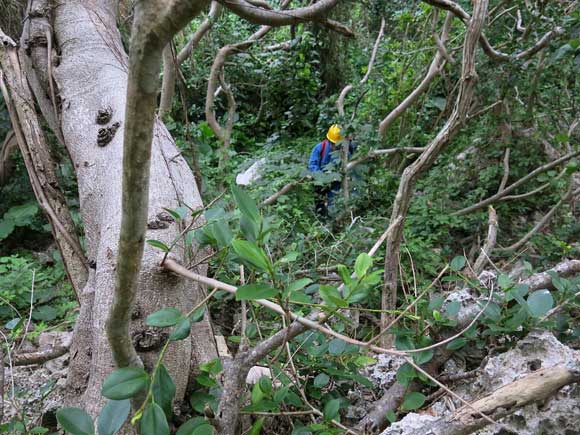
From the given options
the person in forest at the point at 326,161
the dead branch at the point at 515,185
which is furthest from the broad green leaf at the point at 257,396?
the person in forest at the point at 326,161

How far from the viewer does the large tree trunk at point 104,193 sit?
3.10 feet

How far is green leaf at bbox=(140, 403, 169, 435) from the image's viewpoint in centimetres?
63

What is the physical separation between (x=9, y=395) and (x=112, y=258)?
0.72 m

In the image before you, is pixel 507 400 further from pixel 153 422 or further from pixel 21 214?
pixel 21 214

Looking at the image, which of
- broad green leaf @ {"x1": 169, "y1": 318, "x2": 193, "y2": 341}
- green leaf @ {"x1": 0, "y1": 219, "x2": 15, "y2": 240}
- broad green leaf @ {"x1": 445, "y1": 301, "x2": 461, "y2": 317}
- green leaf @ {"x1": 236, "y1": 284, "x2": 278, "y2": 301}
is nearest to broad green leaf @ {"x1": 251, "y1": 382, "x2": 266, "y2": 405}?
broad green leaf @ {"x1": 169, "y1": 318, "x2": 193, "y2": 341}

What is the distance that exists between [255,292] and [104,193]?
0.74 m

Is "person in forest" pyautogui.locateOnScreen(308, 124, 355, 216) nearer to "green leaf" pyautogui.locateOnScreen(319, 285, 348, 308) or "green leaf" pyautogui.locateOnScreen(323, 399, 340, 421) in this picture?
"green leaf" pyautogui.locateOnScreen(323, 399, 340, 421)

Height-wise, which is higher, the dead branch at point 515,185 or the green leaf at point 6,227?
the green leaf at point 6,227

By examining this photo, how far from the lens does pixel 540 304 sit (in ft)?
3.28

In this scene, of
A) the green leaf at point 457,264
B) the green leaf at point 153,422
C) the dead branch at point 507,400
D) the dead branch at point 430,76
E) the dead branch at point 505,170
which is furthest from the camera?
the dead branch at point 505,170

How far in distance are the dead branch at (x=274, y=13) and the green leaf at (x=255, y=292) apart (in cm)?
42

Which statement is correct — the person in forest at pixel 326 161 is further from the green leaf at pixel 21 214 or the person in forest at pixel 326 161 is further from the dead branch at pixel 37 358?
the dead branch at pixel 37 358

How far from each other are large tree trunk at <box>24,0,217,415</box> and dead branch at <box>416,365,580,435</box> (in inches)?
21.9

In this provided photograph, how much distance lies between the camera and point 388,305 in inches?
67.7
